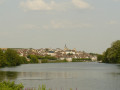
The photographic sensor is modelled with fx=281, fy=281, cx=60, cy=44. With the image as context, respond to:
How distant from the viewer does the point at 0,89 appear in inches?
739

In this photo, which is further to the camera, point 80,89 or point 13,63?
point 13,63

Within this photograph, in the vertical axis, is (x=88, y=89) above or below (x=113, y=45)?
below

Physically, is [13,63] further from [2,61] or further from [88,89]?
[88,89]

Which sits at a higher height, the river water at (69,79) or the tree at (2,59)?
the tree at (2,59)

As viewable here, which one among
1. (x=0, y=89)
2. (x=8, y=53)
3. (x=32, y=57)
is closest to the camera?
(x=0, y=89)

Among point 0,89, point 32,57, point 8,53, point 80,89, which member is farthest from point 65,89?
point 32,57

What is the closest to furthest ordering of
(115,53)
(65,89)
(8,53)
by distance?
(65,89)
(115,53)
(8,53)

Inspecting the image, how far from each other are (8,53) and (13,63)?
22.0 feet

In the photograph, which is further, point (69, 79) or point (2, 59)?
point (2, 59)

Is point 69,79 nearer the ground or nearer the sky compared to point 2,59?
nearer the ground

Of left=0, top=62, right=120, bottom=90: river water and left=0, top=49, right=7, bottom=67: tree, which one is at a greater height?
left=0, top=49, right=7, bottom=67: tree

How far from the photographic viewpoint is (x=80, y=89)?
106 ft

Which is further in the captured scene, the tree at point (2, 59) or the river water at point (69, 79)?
the tree at point (2, 59)

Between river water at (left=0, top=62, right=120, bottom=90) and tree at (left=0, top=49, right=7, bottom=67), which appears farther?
tree at (left=0, top=49, right=7, bottom=67)
